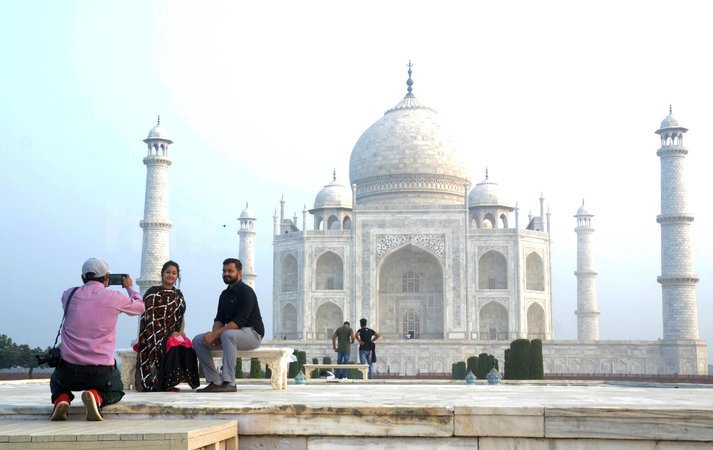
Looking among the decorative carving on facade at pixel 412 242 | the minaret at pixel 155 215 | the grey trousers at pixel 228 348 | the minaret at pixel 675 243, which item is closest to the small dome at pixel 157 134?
the minaret at pixel 155 215

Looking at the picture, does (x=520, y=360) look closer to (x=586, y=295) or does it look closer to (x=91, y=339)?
(x=91, y=339)

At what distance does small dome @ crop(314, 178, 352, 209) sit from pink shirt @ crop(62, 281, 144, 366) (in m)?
26.9

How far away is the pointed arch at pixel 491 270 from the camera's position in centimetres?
2922

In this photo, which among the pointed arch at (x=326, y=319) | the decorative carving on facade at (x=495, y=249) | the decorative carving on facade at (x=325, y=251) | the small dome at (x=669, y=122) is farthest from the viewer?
the pointed arch at (x=326, y=319)

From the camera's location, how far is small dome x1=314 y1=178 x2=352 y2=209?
105 feet

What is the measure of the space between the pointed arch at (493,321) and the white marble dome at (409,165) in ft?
15.3

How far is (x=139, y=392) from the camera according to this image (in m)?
6.06

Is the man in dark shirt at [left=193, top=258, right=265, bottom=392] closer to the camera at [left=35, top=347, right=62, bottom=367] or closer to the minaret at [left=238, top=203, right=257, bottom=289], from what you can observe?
the camera at [left=35, top=347, right=62, bottom=367]

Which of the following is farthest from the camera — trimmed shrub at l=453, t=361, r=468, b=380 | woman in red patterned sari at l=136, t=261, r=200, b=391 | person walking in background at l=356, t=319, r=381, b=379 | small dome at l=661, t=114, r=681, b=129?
small dome at l=661, t=114, r=681, b=129

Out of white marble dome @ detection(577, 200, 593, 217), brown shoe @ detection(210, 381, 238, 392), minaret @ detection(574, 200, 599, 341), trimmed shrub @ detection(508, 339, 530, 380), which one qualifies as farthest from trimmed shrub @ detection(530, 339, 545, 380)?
white marble dome @ detection(577, 200, 593, 217)

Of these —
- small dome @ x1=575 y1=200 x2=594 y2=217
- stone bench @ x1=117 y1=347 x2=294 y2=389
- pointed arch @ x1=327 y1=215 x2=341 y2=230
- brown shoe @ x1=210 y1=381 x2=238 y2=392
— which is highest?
small dome @ x1=575 y1=200 x2=594 y2=217

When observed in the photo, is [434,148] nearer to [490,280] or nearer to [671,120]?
[490,280]

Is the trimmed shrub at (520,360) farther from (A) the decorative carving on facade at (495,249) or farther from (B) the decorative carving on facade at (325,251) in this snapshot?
(B) the decorative carving on facade at (325,251)

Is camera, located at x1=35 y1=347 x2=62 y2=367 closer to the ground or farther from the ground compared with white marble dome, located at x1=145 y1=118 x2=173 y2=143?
closer to the ground
